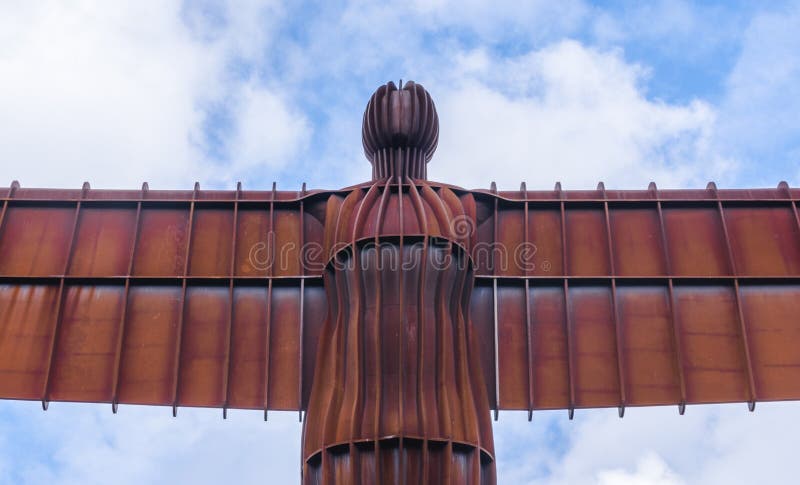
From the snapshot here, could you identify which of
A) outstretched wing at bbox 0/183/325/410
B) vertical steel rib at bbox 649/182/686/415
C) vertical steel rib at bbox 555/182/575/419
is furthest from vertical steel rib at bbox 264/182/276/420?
vertical steel rib at bbox 649/182/686/415

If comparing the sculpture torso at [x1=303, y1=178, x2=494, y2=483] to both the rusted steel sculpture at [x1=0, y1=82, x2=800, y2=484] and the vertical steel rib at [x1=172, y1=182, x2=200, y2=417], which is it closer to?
the rusted steel sculpture at [x1=0, y1=82, x2=800, y2=484]

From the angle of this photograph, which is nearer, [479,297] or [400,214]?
[400,214]

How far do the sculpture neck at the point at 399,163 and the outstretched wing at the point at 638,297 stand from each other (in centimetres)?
170

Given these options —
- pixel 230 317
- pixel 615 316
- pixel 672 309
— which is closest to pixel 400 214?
pixel 230 317

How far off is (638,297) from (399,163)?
630cm

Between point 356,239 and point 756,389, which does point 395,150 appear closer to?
point 356,239

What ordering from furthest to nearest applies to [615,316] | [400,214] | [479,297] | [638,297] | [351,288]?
[638,297], [479,297], [615,316], [400,214], [351,288]

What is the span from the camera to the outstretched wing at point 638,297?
24.5m

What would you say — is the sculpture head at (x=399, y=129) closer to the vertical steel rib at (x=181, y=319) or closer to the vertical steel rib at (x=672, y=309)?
the vertical steel rib at (x=181, y=319)

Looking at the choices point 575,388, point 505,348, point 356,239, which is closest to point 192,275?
point 356,239

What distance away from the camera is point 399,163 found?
82.1 feet

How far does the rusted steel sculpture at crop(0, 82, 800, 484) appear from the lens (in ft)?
79.8

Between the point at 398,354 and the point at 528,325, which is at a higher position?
the point at 528,325

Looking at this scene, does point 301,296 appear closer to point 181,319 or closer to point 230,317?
point 230,317
